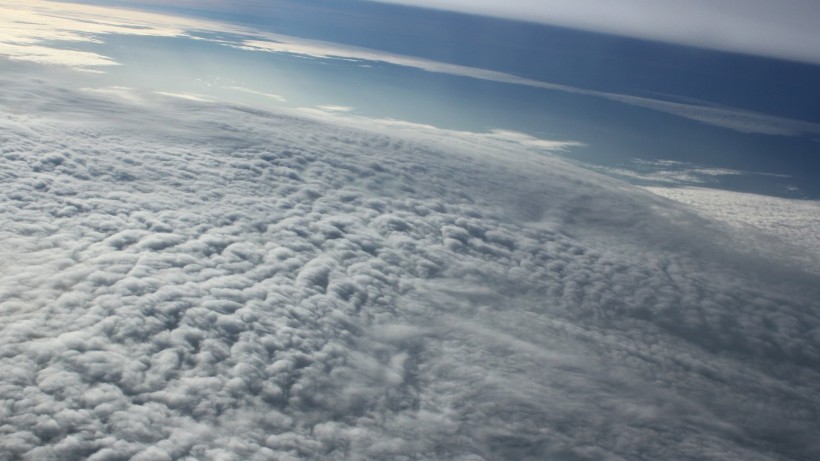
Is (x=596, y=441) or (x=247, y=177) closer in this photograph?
(x=596, y=441)

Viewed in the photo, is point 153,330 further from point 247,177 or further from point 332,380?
point 247,177

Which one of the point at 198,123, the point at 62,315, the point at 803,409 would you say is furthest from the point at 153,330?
the point at 198,123

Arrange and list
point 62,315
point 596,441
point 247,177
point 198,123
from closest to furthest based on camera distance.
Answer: point 62,315, point 596,441, point 247,177, point 198,123

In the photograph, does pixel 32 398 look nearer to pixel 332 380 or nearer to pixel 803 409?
pixel 332 380

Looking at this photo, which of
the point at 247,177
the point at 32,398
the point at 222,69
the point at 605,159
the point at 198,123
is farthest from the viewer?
the point at 222,69

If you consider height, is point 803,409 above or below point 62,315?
below

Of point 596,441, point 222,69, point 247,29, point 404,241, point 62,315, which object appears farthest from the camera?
point 247,29

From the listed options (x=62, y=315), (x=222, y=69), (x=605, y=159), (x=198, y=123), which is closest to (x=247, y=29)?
(x=222, y=69)

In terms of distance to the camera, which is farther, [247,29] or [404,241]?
[247,29]

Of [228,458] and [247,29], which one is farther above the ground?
[247,29]
